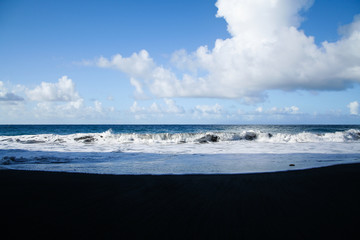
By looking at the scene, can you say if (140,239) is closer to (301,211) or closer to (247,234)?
(247,234)

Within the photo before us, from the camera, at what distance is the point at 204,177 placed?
4.39m

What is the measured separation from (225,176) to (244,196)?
1379 millimetres

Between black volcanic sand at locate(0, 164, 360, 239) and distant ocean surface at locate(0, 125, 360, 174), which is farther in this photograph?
distant ocean surface at locate(0, 125, 360, 174)

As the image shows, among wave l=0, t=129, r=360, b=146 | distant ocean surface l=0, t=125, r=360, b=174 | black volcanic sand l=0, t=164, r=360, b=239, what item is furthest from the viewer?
wave l=0, t=129, r=360, b=146

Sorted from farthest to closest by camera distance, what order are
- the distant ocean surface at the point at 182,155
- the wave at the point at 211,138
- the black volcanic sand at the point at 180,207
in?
the wave at the point at 211,138 → the distant ocean surface at the point at 182,155 → the black volcanic sand at the point at 180,207

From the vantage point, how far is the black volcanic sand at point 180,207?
6.66 ft

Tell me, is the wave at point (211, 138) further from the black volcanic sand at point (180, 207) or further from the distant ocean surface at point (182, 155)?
the black volcanic sand at point (180, 207)

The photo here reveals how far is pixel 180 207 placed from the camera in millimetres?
2656

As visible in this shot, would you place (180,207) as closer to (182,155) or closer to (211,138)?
(182,155)

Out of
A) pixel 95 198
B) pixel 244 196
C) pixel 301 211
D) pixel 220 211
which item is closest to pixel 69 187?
pixel 95 198

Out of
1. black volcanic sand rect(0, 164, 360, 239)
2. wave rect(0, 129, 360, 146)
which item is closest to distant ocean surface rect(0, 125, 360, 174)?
wave rect(0, 129, 360, 146)

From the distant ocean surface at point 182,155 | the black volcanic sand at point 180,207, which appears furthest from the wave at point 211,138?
the black volcanic sand at point 180,207

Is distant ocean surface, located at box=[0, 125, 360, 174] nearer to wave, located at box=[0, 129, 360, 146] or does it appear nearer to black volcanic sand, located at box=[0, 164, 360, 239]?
wave, located at box=[0, 129, 360, 146]

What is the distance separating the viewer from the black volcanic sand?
2029 millimetres
